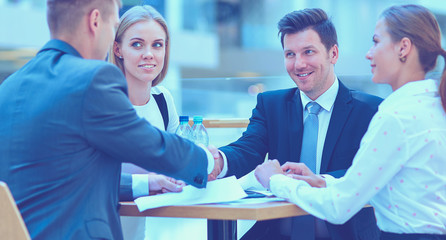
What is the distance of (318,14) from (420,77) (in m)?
0.79

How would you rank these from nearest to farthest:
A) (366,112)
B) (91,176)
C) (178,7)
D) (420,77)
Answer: (91,176) → (420,77) → (366,112) → (178,7)

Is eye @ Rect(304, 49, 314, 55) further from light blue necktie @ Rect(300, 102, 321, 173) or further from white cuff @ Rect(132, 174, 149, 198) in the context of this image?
white cuff @ Rect(132, 174, 149, 198)

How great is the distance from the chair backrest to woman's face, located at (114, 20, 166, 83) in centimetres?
116

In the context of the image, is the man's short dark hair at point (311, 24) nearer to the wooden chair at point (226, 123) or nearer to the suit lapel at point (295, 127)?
the suit lapel at point (295, 127)

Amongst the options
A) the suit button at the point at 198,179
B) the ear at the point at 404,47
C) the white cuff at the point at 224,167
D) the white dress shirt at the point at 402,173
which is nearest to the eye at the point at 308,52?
the white cuff at the point at 224,167

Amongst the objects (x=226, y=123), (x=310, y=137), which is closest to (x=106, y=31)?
(x=310, y=137)

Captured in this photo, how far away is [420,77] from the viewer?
4.83 feet

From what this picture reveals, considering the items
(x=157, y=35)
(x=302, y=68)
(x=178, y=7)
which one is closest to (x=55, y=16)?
(x=157, y=35)

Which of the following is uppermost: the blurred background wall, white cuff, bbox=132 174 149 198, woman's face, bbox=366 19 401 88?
woman's face, bbox=366 19 401 88

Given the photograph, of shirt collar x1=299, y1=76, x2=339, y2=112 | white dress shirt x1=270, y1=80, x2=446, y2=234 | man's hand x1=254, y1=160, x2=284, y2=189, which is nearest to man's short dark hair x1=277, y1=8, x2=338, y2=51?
shirt collar x1=299, y1=76, x2=339, y2=112

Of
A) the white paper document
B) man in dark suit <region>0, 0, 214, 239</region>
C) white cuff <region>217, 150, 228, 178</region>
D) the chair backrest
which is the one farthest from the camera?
white cuff <region>217, 150, 228, 178</region>

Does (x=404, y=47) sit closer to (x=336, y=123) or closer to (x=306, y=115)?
(x=336, y=123)

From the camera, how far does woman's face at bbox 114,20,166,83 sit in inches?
82.8

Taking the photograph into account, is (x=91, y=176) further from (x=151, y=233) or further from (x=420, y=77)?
(x=151, y=233)
